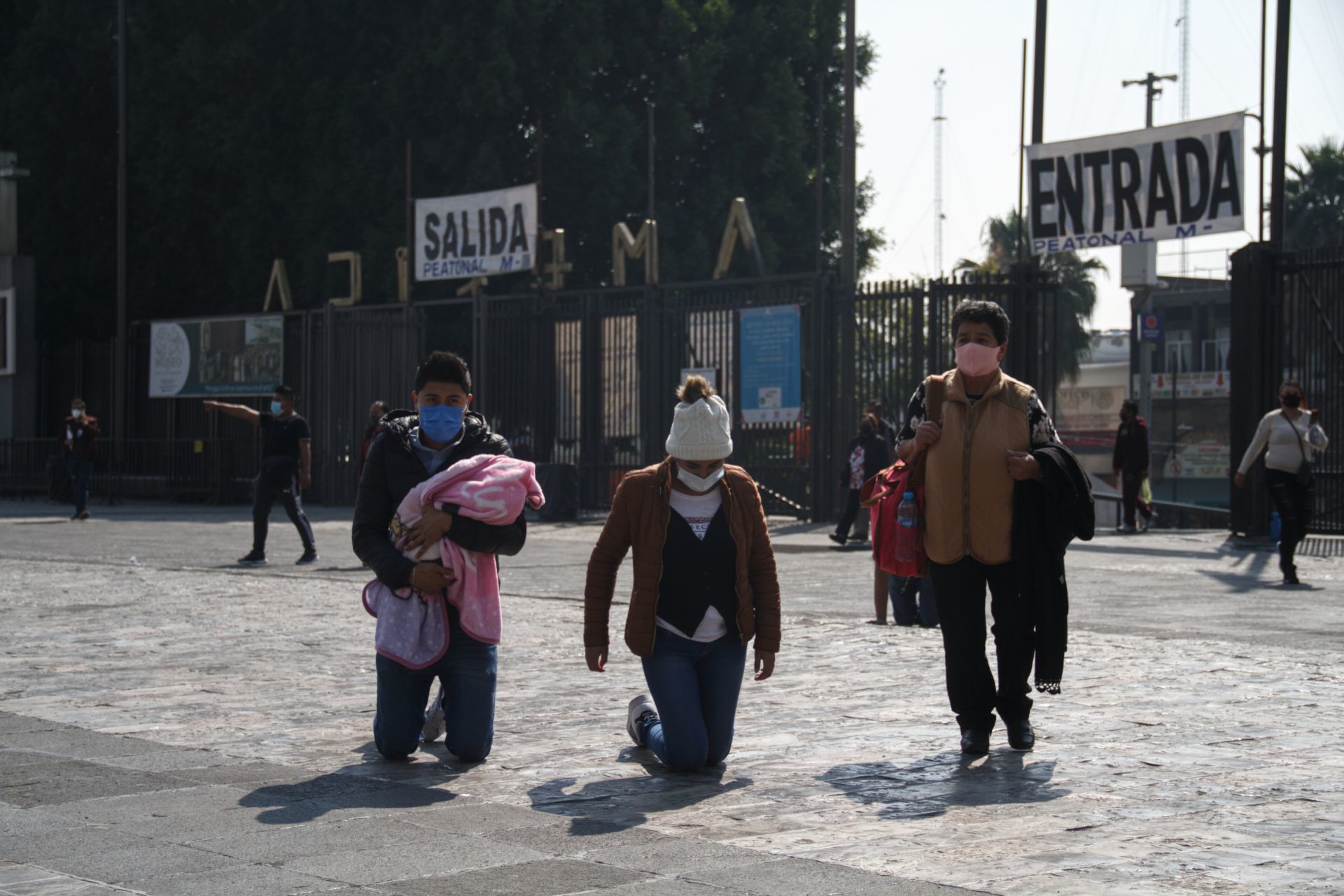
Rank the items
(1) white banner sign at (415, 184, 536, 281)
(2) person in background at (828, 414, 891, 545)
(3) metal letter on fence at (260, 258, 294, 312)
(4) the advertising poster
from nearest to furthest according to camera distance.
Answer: (2) person in background at (828, 414, 891, 545)
(1) white banner sign at (415, 184, 536, 281)
(4) the advertising poster
(3) metal letter on fence at (260, 258, 294, 312)

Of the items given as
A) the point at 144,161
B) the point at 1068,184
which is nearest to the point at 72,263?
the point at 144,161

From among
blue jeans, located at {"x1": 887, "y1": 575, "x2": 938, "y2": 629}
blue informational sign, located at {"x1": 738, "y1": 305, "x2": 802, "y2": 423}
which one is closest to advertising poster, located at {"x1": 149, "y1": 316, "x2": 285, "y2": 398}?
blue informational sign, located at {"x1": 738, "y1": 305, "x2": 802, "y2": 423}

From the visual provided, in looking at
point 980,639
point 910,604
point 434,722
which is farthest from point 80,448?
point 980,639

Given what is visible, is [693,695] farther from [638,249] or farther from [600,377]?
[638,249]

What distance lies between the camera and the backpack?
6723 millimetres

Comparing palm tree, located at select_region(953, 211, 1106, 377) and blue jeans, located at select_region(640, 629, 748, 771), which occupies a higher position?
palm tree, located at select_region(953, 211, 1106, 377)

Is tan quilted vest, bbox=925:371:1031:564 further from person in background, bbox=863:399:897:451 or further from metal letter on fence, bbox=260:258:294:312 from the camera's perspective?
metal letter on fence, bbox=260:258:294:312

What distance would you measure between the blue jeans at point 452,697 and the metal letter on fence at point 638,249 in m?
20.6

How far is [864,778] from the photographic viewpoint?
20.2ft

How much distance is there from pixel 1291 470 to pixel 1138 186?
818 centimetres

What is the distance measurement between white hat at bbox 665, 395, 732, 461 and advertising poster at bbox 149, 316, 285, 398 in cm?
2578

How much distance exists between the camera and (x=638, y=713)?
672cm

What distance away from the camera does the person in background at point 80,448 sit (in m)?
24.9

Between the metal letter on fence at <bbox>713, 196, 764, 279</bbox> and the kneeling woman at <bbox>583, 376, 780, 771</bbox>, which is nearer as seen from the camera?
the kneeling woman at <bbox>583, 376, 780, 771</bbox>
